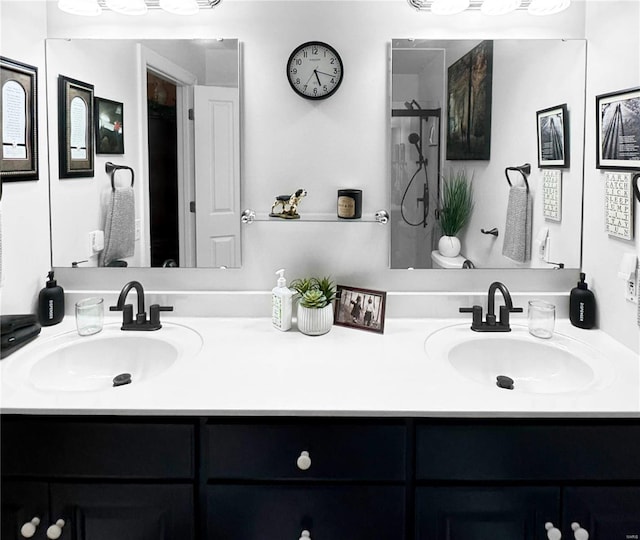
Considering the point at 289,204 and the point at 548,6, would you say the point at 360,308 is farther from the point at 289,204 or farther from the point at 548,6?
the point at 548,6

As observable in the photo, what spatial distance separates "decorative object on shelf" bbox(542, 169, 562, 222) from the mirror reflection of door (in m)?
1.27

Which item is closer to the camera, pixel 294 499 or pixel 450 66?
pixel 294 499

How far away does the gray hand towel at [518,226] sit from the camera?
74.3 inches

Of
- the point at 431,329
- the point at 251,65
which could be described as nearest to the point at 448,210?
the point at 431,329

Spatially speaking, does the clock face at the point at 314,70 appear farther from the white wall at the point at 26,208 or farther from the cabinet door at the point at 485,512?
the cabinet door at the point at 485,512

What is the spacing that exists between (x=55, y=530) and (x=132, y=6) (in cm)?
157

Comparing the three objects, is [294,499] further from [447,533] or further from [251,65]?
[251,65]

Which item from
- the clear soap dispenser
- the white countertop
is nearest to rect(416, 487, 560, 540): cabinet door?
the white countertop

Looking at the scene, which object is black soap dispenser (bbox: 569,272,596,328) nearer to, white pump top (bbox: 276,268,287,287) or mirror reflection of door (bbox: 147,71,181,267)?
white pump top (bbox: 276,268,287,287)

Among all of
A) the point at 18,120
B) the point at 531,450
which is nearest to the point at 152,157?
the point at 18,120

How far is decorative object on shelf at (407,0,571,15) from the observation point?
1.79 metres

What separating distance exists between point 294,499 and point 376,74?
1368 millimetres

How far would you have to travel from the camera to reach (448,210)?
188 centimetres

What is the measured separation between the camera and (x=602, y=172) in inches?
68.4
